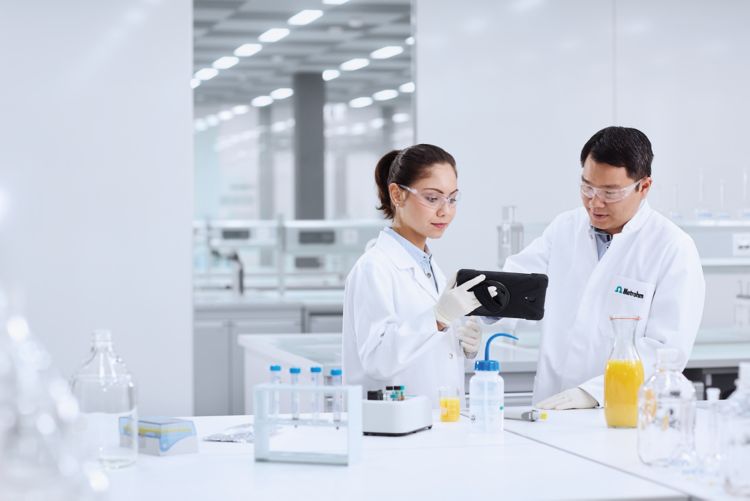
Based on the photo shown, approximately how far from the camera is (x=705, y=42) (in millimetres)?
5754

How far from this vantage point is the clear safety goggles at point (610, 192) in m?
3.02

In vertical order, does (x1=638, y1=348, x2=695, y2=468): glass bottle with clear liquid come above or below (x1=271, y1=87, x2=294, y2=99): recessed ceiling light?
below

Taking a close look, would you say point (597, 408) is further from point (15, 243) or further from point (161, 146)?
point (161, 146)

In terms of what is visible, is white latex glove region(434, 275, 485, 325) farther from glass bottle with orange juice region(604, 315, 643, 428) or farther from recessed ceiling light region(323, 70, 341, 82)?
recessed ceiling light region(323, 70, 341, 82)

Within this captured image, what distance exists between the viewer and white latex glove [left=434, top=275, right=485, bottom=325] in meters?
2.75

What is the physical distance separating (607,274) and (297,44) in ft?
25.5

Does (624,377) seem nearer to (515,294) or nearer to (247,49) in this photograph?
(515,294)

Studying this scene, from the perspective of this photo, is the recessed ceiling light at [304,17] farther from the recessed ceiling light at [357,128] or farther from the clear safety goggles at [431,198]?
the clear safety goggles at [431,198]

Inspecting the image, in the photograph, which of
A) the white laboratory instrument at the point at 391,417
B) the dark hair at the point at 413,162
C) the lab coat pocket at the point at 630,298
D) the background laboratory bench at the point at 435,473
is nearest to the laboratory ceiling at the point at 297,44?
the dark hair at the point at 413,162

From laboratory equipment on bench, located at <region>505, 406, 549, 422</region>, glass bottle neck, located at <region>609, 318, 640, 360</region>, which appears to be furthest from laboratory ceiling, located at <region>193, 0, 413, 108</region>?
glass bottle neck, located at <region>609, 318, 640, 360</region>

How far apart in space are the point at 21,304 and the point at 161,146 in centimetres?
459

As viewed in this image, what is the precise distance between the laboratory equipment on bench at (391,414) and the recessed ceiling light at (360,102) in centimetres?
1205

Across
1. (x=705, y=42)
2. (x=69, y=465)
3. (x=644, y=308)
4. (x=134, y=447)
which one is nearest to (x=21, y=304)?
(x=69, y=465)

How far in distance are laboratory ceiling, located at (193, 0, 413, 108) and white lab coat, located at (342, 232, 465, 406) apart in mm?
4683
